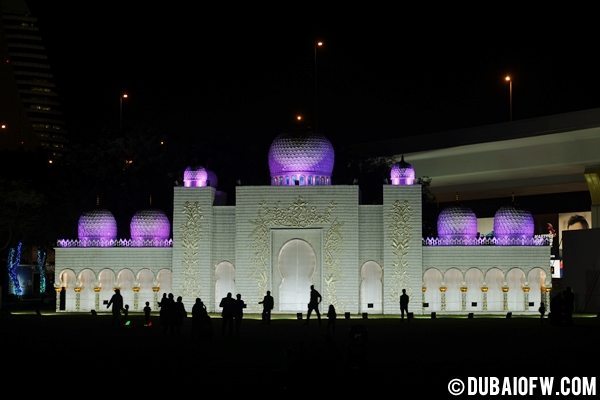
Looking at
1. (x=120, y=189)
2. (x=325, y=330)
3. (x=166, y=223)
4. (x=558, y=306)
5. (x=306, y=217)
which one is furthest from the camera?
(x=120, y=189)

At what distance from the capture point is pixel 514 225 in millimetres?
49281

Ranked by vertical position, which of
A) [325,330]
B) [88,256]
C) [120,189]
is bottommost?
[325,330]

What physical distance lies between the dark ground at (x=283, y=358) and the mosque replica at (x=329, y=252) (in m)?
10.7

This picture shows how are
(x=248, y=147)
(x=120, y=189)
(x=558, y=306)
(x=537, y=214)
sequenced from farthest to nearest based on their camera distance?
(x=537, y=214), (x=248, y=147), (x=120, y=189), (x=558, y=306)

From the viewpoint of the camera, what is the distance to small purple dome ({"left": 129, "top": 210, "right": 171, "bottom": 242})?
50.3m

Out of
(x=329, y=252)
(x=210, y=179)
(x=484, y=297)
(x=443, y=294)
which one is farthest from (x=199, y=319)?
(x=210, y=179)

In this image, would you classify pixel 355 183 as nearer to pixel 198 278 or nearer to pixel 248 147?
pixel 198 278

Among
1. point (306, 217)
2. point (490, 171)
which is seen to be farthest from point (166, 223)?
point (490, 171)

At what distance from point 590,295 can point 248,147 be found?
81.4 feet

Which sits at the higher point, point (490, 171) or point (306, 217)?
point (490, 171)

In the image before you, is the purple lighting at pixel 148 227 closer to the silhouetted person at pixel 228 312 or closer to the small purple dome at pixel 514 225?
the small purple dome at pixel 514 225

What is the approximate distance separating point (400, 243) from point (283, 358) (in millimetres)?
23726

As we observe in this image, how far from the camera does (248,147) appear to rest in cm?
6806

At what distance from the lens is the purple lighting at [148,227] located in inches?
1981
